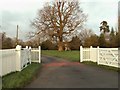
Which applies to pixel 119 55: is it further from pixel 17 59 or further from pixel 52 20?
pixel 52 20

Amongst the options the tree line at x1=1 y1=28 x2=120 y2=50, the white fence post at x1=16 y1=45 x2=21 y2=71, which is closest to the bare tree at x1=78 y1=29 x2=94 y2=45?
the tree line at x1=1 y1=28 x2=120 y2=50

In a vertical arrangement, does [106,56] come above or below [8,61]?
below

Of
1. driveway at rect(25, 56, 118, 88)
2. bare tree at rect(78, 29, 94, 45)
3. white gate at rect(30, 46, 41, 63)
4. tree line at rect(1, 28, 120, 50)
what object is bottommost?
driveway at rect(25, 56, 118, 88)

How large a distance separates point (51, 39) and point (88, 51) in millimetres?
28160

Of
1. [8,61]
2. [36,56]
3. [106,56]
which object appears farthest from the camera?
[36,56]

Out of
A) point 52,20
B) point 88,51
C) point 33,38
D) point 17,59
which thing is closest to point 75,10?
point 52,20

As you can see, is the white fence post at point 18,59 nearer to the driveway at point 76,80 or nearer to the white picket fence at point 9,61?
the white picket fence at point 9,61

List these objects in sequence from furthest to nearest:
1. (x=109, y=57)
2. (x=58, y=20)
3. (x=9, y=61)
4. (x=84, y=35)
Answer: (x=84, y=35) < (x=58, y=20) < (x=109, y=57) < (x=9, y=61)

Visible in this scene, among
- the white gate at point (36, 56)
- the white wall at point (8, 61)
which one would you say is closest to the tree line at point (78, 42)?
the white gate at point (36, 56)

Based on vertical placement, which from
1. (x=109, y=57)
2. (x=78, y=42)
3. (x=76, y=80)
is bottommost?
(x=76, y=80)

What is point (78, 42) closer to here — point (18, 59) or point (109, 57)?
point (109, 57)

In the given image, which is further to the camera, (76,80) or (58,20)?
(58,20)

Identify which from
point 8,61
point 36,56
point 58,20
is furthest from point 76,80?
point 58,20

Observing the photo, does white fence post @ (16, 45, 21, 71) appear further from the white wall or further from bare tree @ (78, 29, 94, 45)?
bare tree @ (78, 29, 94, 45)
